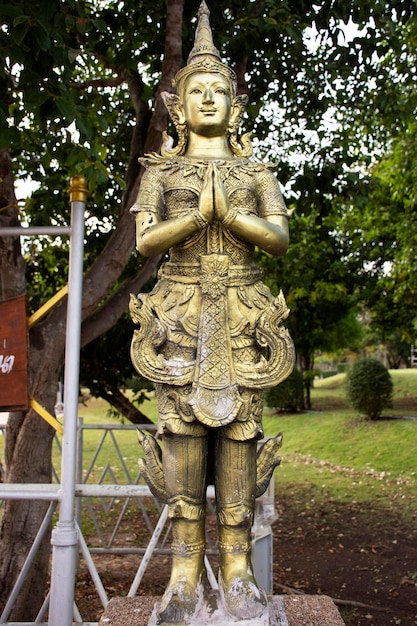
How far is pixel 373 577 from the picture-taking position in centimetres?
599

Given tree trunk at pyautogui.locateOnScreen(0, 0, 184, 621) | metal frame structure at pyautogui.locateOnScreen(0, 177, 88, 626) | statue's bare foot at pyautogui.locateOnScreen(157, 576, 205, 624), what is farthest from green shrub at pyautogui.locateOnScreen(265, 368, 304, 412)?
statue's bare foot at pyautogui.locateOnScreen(157, 576, 205, 624)

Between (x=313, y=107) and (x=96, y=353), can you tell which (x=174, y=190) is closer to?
(x=313, y=107)

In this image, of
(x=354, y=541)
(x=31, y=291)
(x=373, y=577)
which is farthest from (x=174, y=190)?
(x=354, y=541)

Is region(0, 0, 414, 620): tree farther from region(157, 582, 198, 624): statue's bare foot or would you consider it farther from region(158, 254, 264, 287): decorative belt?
region(157, 582, 198, 624): statue's bare foot

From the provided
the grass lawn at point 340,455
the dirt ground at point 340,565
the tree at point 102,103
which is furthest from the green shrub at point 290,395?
the tree at point 102,103

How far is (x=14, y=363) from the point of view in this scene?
11.3 ft

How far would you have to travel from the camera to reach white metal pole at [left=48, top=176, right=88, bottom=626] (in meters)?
3.01

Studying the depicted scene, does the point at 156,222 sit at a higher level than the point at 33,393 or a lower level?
higher

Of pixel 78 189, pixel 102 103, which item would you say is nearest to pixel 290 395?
pixel 102 103

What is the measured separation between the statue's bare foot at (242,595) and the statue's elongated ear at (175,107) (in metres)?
2.11

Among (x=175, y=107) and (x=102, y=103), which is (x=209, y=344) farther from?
(x=102, y=103)

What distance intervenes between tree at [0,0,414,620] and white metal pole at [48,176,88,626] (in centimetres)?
60

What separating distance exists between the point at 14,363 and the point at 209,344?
1.46 metres

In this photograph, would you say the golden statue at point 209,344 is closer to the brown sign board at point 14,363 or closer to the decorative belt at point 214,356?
the decorative belt at point 214,356
